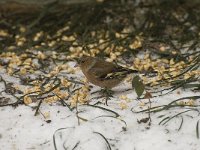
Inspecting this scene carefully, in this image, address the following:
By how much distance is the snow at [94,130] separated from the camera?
3127 mm

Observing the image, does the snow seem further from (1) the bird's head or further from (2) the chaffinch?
(1) the bird's head

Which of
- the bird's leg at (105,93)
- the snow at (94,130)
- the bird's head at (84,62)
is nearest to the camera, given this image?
the snow at (94,130)

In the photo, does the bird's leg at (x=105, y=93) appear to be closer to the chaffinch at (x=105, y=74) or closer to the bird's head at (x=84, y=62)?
the chaffinch at (x=105, y=74)

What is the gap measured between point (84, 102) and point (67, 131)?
0.41 m

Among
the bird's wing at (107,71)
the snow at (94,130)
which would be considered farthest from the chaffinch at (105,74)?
the snow at (94,130)

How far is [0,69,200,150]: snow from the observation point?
3.13 meters

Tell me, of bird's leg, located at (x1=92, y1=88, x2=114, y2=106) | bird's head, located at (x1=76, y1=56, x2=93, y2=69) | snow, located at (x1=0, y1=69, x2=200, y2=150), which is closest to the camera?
snow, located at (x1=0, y1=69, x2=200, y2=150)

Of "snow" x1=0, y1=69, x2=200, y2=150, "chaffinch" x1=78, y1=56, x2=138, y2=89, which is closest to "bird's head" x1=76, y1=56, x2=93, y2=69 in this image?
"chaffinch" x1=78, y1=56, x2=138, y2=89

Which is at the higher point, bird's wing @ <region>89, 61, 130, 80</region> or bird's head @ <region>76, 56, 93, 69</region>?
bird's head @ <region>76, 56, 93, 69</region>

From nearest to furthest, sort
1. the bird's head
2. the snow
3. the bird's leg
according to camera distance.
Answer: the snow < the bird's leg < the bird's head

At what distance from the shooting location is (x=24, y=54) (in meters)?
4.72

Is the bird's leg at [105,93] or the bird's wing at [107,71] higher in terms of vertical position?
the bird's wing at [107,71]

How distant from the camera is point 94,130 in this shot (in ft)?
10.6

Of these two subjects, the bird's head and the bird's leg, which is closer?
the bird's leg
